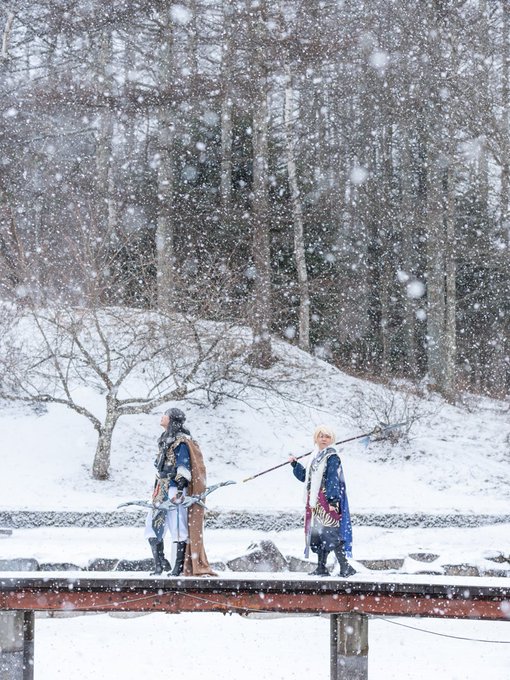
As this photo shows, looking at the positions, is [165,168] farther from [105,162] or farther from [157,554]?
[157,554]

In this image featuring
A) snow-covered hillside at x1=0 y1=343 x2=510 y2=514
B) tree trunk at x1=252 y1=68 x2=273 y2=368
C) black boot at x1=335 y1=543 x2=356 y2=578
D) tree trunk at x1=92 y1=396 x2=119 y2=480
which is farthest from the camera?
tree trunk at x1=252 y1=68 x2=273 y2=368

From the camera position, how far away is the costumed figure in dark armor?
7855 millimetres

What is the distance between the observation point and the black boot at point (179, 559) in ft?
25.8

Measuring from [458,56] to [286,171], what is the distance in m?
5.82

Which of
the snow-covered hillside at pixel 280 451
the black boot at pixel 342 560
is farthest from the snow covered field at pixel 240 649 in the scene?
the snow-covered hillside at pixel 280 451

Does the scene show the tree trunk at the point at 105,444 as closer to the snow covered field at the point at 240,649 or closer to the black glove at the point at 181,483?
the snow covered field at the point at 240,649

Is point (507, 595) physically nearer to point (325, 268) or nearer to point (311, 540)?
point (311, 540)

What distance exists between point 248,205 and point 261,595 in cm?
1766

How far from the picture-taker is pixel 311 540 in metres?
7.55

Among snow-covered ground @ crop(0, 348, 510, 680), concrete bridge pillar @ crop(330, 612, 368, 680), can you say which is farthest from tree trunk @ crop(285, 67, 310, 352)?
concrete bridge pillar @ crop(330, 612, 368, 680)

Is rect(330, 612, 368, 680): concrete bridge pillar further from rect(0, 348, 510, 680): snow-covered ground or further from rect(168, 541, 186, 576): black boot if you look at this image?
rect(168, 541, 186, 576): black boot

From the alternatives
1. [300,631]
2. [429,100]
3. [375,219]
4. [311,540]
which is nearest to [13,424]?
[300,631]

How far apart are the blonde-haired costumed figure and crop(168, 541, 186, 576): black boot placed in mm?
1288

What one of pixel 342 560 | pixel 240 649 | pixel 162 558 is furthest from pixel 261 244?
pixel 342 560
